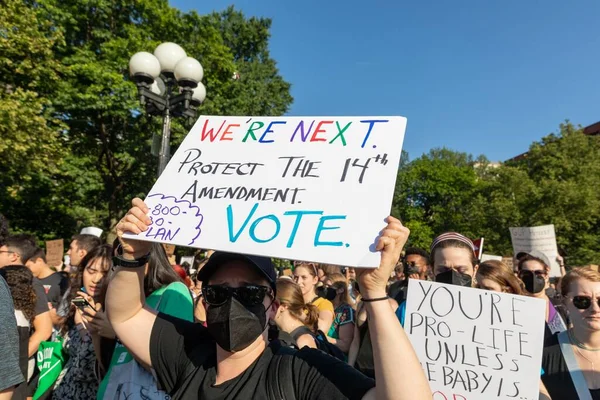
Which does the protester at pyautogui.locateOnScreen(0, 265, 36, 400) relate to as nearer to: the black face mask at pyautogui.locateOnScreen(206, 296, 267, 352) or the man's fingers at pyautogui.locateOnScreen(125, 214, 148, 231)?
the man's fingers at pyautogui.locateOnScreen(125, 214, 148, 231)

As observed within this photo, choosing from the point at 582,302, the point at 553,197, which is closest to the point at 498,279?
the point at 582,302

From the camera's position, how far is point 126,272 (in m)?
1.77

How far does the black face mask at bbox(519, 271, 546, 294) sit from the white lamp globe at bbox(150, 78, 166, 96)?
599cm

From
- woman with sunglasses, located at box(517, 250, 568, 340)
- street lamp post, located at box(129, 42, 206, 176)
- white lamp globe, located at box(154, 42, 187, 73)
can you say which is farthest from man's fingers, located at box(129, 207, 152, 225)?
white lamp globe, located at box(154, 42, 187, 73)

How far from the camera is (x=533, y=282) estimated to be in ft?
13.9

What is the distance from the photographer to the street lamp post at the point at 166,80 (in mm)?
6453

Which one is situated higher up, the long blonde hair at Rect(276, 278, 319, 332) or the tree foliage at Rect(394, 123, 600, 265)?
the tree foliage at Rect(394, 123, 600, 265)

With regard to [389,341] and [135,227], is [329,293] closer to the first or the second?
[135,227]

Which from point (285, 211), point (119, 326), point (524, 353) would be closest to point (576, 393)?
point (524, 353)

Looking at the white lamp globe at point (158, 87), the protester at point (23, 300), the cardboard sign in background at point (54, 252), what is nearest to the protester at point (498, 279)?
the protester at point (23, 300)

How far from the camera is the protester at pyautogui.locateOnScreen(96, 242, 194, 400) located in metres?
2.10

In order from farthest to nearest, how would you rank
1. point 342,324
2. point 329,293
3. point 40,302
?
point 329,293
point 342,324
point 40,302

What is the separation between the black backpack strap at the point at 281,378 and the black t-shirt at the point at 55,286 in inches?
169

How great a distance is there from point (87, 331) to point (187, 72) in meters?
4.55
